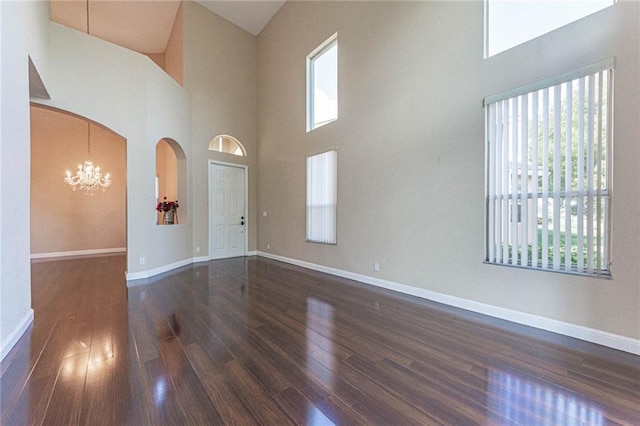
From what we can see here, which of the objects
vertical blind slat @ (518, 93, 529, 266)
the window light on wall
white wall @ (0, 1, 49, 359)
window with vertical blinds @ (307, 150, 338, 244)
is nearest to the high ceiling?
window with vertical blinds @ (307, 150, 338, 244)

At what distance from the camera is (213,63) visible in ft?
19.8

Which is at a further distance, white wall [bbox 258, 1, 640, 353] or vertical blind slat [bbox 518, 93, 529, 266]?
vertical blind slat [bbox 518, 93, 529, 266]

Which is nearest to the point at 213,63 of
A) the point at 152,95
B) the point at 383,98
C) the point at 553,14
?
the point at 152,95

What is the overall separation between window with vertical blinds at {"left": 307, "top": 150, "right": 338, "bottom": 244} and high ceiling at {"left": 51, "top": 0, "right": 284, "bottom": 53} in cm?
377

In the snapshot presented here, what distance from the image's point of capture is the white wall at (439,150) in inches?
83.0

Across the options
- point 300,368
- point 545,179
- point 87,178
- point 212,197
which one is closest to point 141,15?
point 87,178

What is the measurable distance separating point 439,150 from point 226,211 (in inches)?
190

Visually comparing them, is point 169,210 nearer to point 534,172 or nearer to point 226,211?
point 226,211

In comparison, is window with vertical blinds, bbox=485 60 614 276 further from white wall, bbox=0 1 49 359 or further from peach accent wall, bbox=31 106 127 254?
peach accent wall, bbox=31 106 127 254

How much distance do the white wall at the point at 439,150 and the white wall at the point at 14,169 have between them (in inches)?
144

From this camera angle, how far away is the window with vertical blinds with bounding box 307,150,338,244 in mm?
4695

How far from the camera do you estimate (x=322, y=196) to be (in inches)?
194

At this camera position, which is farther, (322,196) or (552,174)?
(322,196)

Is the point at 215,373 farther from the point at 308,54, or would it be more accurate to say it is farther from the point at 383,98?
the point at 308,54
